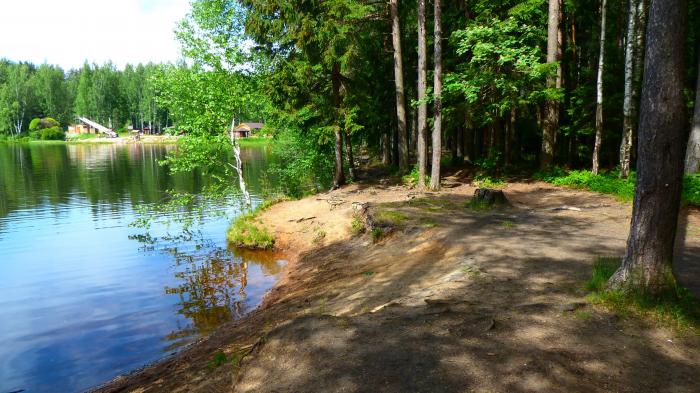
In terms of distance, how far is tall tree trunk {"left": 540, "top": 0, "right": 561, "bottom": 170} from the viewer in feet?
58.3

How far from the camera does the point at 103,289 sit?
13453 mm

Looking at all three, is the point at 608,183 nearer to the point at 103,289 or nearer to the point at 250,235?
the point at 250,235

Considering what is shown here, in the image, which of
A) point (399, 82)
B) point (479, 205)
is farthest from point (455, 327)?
point (399, 82)

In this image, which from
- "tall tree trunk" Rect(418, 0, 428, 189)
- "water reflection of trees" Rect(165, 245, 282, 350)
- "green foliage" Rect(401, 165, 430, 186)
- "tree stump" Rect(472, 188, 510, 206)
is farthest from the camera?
"green foliage" Rect(401, 165, 430, 186)

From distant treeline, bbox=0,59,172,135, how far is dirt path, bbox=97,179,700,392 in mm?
112739

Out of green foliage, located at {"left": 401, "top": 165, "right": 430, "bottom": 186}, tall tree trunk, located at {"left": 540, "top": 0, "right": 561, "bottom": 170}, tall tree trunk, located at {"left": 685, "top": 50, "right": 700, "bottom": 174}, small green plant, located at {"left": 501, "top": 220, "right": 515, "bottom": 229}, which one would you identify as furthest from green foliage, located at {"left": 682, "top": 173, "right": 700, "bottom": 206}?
green foliage, located at {"left": 401, "top": 165, "right": 430, "bottom": 186}

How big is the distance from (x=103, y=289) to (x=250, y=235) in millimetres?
5432

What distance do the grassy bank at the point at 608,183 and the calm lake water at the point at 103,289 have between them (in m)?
11.7

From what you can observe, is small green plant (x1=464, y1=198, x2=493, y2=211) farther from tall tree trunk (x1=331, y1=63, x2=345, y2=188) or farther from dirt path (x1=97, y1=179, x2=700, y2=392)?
tall tree trunk (x1=331, y1=63, x2=345, y2=188)

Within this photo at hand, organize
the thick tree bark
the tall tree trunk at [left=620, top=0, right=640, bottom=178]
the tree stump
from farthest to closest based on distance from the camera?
the thick tree bark
the tall tree trunk at [left=620, top=0, right=640, bottom=178]
the tree stump

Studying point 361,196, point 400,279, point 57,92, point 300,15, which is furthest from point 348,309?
point 57,92

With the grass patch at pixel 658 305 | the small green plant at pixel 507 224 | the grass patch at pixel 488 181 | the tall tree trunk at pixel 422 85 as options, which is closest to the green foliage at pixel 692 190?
the small green plant at pixel 507 224

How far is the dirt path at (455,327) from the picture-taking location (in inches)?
172

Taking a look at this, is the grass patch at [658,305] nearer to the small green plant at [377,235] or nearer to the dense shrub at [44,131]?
the small green plant at [377,235]
